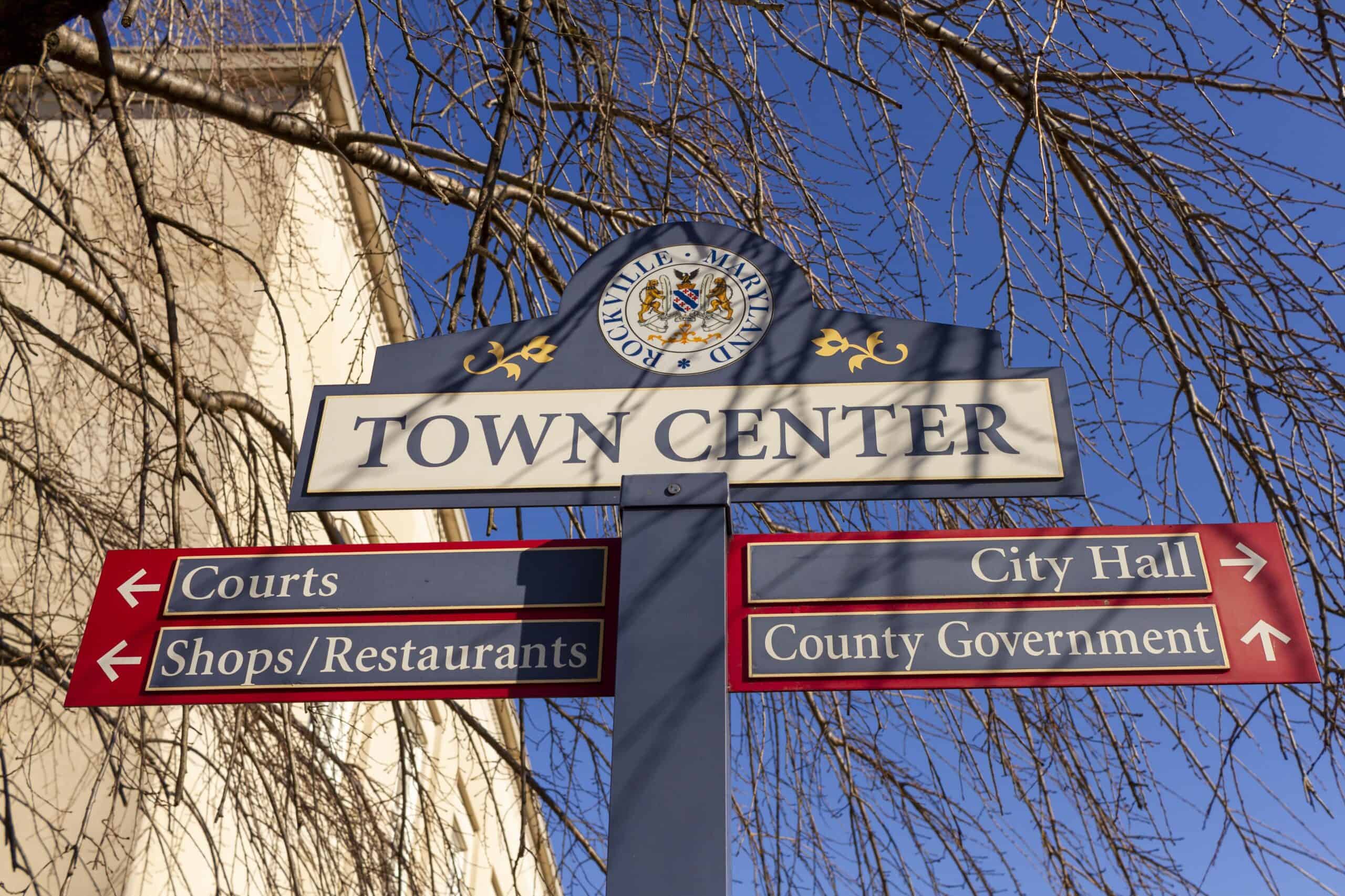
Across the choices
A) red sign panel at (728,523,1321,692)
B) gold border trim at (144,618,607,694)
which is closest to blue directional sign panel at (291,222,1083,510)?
red sign panel at (728,523,1321,692)

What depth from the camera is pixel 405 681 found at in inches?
77.5

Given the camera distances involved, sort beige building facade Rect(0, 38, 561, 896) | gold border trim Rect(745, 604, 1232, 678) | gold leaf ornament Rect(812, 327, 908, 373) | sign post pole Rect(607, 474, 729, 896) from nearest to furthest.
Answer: sign post pole Rect(607, 474, 729, 896) → gold border trim Rect(745, 604, 1232, 678) → gold leaf ornament Rect(812, 327, 908, 373) → beige building facade Rect(0, 38, 561, 896)

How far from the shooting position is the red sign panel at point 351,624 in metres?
1.96

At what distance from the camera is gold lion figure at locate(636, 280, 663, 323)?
228 centimetres

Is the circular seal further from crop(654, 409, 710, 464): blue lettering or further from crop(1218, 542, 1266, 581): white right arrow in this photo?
crop(1218, 542, 1266, 581): white right arrow

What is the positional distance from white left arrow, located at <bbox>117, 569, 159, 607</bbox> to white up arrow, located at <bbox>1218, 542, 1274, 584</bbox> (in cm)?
189

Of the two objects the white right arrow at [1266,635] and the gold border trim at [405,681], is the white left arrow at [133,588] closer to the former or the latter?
the gold border trim at [405,681]

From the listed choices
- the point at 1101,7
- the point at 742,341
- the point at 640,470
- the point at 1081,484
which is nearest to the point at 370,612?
the point at 640,470

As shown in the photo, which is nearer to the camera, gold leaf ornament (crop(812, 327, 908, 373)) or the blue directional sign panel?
the blue directional sign panel

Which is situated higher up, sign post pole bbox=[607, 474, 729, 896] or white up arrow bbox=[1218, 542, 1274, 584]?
white up arrow bbox=[1218, 542, 1274, 584]

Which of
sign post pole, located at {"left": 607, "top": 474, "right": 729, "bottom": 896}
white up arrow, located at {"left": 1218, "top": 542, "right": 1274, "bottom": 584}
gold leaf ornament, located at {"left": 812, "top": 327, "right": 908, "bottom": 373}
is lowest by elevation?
sign post pole, located at {"left": 607, "top": 474, "right": 729, "bottom": 896}

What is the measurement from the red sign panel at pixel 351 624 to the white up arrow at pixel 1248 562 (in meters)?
1.05

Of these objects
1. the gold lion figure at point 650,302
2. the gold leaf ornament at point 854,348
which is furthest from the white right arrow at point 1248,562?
the gold lion figure at point 650,302

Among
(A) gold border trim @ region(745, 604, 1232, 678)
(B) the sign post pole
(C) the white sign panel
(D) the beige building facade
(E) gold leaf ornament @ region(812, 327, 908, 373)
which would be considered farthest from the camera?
(D) the beige building facade
